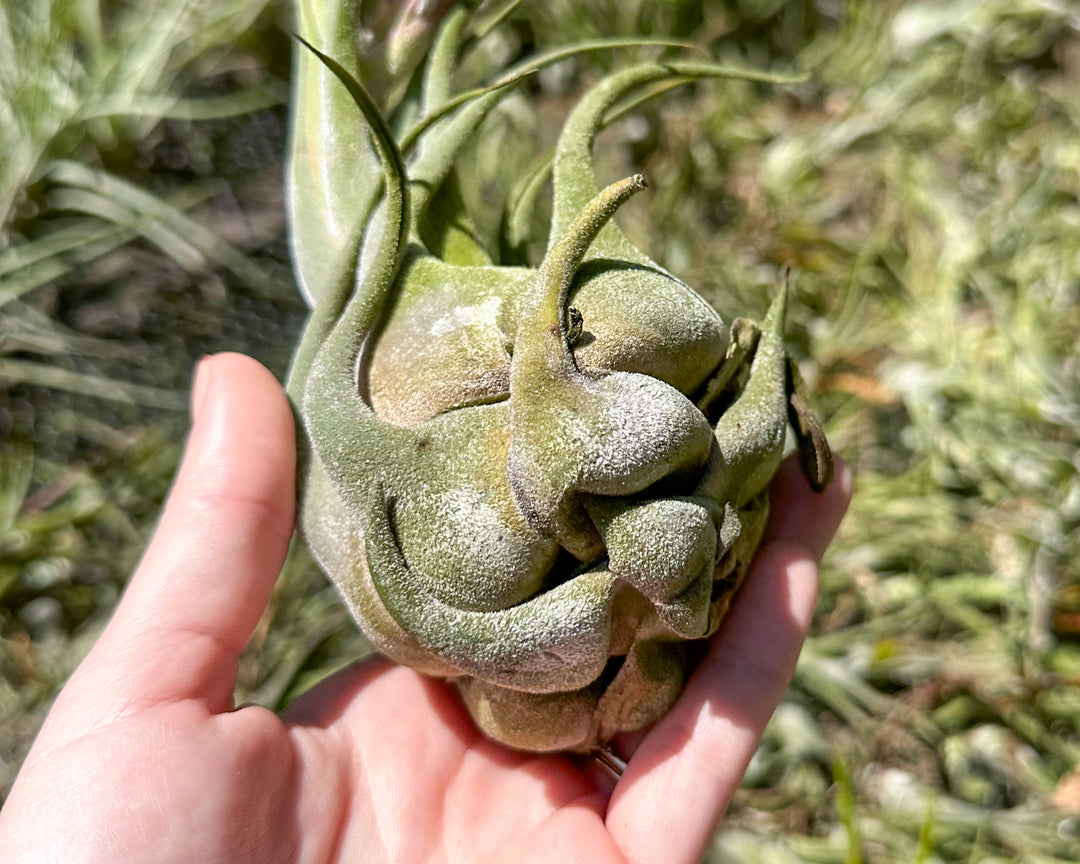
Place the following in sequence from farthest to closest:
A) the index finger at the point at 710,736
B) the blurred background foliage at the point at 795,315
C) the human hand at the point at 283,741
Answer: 1. the blurred background foliage at the point at 795,315
2. the index finger at the point at 710,736
3. the human hand at the point at 283,741

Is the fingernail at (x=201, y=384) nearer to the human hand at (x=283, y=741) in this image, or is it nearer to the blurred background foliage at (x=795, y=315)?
the human hand at (x=283, y=741)

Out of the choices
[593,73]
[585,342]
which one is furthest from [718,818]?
[593,73]

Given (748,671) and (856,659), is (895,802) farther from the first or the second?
(748,671)

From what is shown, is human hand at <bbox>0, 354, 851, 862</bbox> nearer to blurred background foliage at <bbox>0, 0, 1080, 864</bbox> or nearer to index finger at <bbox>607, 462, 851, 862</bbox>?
index finger at <bbox>607, 462, 851, 862</bbox>

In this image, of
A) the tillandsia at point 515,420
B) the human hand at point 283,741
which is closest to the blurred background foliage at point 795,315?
the human hand at point 283,741

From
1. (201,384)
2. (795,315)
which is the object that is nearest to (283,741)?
(201,384)

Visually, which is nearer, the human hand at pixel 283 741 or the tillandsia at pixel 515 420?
the tillandsia at pixel 515 420

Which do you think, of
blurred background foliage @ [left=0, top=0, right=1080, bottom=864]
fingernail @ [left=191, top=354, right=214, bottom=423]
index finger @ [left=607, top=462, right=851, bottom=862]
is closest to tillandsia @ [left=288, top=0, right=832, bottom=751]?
index finger @ [left=607, top=462, right=851, bottom=862]
